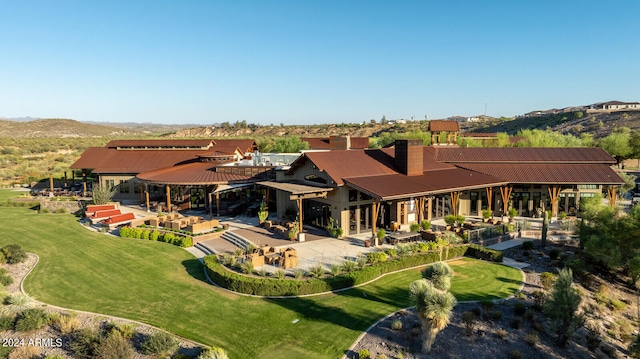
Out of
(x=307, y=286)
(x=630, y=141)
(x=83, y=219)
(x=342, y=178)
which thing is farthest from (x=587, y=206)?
(x=630, y=141)

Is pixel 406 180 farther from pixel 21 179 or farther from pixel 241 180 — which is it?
pixel 21 179

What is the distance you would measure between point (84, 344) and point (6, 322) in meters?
3.71

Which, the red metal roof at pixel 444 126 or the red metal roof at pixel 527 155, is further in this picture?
the red metal roof at pixel 444 126

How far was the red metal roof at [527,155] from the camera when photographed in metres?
29.8

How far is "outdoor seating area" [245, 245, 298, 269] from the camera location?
18.5m

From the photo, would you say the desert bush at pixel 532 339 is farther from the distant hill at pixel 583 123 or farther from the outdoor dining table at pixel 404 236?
the distant hill at pixel 583 123

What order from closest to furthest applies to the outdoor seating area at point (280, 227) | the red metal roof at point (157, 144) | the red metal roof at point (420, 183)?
the red metal roof at point (420, 183) < the outdoor seating area at point (280, 227) < the red metal roof at point (157, 144)

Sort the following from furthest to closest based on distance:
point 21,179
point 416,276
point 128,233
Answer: point 21,179 < point 128,233 < point 416,276

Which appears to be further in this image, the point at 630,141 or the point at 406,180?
the point at 630,141

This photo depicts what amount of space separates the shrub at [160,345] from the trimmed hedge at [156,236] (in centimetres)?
1113

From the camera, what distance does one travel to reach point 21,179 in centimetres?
4975

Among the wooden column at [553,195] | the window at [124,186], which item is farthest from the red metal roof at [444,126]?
the window at [124,186]

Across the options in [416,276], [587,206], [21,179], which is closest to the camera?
[416,276]

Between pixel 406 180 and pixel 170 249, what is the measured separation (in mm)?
14994
